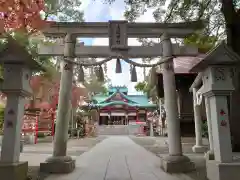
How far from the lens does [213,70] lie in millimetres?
4820

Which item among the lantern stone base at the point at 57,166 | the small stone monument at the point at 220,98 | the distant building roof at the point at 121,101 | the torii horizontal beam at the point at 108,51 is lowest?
the lantern stone base at the point at 57,166

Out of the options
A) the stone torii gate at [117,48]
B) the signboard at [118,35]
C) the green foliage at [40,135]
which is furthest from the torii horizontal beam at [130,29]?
the green foliage at [40,135]

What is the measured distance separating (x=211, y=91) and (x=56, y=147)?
157 inches

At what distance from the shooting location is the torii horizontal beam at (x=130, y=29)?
6.61 metres

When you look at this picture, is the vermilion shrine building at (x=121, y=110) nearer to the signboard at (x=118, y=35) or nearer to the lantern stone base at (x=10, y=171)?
the signboard at (x=118, y=35)

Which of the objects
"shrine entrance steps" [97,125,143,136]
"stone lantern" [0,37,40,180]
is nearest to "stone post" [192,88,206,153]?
"stone lantern" [0,37,40,180]

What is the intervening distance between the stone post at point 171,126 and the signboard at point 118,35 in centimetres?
108

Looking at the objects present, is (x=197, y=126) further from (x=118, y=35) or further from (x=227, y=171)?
(x=227, y=171)

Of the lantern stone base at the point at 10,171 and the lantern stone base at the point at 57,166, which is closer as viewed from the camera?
the lantern stone base at the point at 10,171

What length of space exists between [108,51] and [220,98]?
330 cm

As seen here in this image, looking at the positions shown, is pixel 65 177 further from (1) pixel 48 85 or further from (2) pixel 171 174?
(1) pixel 48 85

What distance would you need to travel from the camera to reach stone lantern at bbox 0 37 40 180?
4621mm

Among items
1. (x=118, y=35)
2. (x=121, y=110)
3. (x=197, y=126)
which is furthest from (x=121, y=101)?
(x=118, y=35)

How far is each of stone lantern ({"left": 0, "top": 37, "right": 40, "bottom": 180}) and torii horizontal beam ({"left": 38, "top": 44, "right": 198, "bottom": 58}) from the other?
70.3 inches
